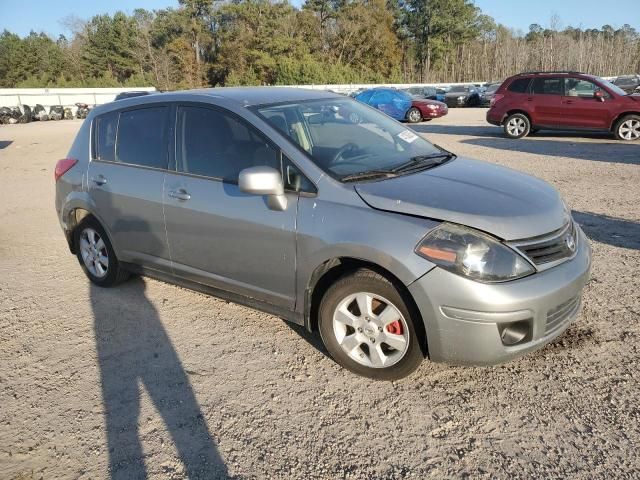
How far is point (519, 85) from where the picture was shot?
1430 centimetres

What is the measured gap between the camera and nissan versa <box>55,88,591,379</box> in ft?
8.87

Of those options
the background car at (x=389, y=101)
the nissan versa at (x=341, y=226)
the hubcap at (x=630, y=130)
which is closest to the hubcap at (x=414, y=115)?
the background car at (x=389, y=101)

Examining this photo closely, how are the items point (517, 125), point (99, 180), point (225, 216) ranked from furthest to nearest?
point (517, 125)
point (99, 180)
point (225, 216)

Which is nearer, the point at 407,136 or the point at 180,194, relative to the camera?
the point at 180,194

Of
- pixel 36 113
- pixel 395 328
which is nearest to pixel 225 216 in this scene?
pixel 395 328

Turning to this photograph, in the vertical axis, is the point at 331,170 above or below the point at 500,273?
above

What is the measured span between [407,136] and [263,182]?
5.07ft

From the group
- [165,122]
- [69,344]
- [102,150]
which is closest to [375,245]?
[165,122]

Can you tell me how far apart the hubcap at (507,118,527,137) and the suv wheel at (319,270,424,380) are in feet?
43.9

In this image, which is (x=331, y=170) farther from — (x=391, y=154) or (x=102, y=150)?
(x=102, y=150)

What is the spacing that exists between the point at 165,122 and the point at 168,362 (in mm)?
1840

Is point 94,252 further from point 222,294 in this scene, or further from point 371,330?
point 371,330

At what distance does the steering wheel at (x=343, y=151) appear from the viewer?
3.35m

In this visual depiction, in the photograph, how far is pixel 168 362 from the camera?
3414 mm
